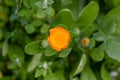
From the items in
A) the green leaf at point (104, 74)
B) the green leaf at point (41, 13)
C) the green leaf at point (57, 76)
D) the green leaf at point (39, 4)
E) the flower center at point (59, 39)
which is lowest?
the green leaf at point (104, 74)

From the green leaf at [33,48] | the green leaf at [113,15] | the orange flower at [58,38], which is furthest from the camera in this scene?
the green leaf at [113,15]

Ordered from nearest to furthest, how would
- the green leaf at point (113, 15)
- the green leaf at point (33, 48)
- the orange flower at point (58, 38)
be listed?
the orange flower at point (58, 38)
the green leaf at point (33, 48)
the green leaf at point (113, 15)

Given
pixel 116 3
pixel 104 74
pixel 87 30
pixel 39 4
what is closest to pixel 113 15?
pixel 116 3

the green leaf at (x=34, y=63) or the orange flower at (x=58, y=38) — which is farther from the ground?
the orange flower at (x=58, y=38)

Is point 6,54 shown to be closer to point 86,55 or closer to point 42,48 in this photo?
point 42,48

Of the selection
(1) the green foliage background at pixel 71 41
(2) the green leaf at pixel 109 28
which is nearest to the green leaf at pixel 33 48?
(1) the green foliage background at pixel 71 41

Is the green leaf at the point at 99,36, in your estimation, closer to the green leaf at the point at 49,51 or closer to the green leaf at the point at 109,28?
the green leaf at the point at 109,28

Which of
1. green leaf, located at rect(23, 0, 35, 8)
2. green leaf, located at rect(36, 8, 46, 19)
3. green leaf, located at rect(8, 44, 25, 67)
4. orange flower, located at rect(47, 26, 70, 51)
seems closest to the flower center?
orange flower, located at rect(47, 26, 70, 51)

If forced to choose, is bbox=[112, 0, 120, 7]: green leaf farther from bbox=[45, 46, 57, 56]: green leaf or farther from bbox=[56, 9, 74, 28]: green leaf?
bbox=[45, 46, 57, 56]: green leaf
